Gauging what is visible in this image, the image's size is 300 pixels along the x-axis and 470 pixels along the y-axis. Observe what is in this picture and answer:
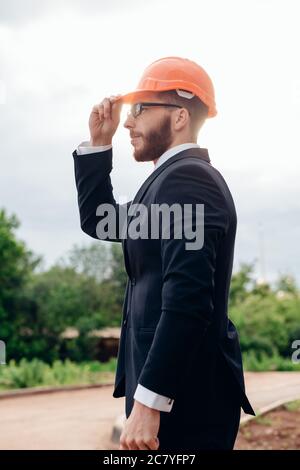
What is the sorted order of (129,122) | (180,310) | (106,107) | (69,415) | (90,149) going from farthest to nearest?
(69,415)
(90,149)
(106,107)
(129,122)
(180,310)

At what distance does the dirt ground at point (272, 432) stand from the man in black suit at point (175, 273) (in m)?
5.54

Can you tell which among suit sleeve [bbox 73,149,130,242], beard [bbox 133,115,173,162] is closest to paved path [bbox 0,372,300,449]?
→ suit sleeve [bbox 73,149,130,242]

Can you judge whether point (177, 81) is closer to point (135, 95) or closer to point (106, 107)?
point (135, 95)

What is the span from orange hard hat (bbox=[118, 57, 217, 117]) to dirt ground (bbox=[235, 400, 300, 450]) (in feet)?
19.0

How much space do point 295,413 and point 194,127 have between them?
8783 millimetres

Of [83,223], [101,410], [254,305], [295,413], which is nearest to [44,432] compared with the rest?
[101,410]

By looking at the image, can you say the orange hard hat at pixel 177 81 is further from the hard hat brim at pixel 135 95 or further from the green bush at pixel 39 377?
the green bush at pixel 39 377

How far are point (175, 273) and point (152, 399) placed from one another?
0.40 metres

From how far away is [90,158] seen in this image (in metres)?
3.01

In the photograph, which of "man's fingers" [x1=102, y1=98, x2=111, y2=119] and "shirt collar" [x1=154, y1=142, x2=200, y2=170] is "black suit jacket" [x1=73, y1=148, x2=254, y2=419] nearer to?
"shirt collar" [x1=154, y1=142, x2=200, y2=170]

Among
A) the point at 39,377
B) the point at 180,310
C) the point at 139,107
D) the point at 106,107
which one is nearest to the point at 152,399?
the point at 180,310

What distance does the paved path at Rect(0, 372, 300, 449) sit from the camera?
8930 millimetres

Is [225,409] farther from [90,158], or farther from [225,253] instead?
[90,158]

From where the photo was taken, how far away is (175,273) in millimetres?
2357
